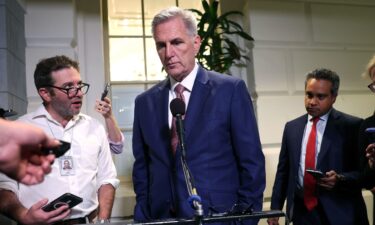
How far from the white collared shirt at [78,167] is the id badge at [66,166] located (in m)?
0.02

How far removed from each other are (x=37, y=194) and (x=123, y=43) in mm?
2230

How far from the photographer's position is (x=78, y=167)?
2.06 meters

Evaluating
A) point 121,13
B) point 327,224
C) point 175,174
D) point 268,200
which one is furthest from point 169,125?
point 121,13

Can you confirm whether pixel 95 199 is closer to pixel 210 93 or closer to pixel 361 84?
pixel 210 93

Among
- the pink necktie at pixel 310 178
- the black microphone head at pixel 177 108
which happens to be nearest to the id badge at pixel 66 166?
the black microphone head at pixel 177 108

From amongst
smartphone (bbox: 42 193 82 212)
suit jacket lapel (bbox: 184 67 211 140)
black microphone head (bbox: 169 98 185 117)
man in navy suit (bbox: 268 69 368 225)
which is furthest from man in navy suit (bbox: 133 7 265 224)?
man in navy suit (bbox: 268 69 368 225)

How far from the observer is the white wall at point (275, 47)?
326 cm

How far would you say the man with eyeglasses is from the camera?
1.97m

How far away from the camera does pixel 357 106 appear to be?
3.98m

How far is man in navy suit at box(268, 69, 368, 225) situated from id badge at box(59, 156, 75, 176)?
129 centimetres

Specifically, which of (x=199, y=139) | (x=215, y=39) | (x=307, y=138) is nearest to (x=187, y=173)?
(x=199, y=139)

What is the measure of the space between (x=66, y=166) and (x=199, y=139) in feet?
2.51

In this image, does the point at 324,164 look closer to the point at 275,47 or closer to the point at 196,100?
the point at 196,100

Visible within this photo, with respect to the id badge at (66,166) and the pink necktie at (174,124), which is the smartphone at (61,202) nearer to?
the id badge at (66,166)
